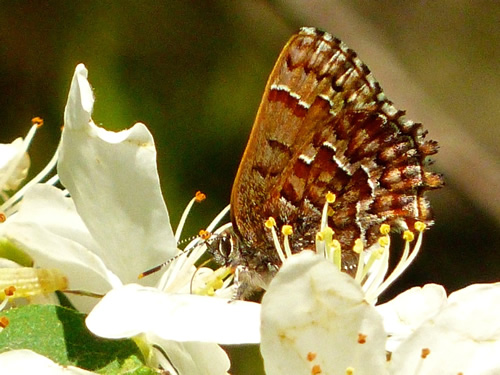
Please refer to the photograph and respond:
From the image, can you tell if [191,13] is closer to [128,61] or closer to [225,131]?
[128,61]

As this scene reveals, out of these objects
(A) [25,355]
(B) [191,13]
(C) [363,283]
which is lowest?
(A) [25,355]

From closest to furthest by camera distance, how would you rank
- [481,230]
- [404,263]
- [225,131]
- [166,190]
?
[404,263]
[166,190]
[225,131]
[481,230]

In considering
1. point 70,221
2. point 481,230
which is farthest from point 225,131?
point 70,221

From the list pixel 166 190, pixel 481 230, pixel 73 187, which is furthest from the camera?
pixel 481 230

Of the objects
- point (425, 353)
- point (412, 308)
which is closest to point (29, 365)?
point (425, 353)

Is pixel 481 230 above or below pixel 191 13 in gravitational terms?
below

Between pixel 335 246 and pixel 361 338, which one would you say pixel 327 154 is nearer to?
pixel 335 246

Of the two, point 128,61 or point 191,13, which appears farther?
point 191,13
